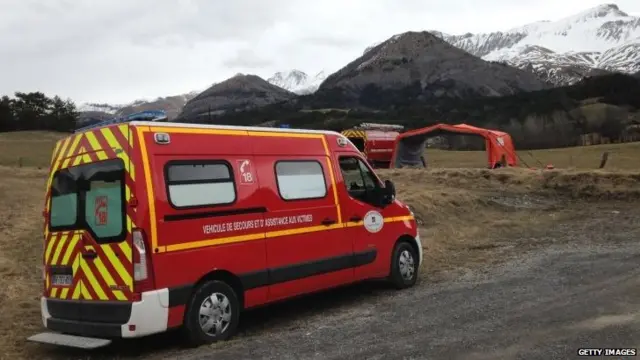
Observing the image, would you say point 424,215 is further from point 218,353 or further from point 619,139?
point 619,139

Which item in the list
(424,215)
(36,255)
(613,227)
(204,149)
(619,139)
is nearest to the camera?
(204,149)

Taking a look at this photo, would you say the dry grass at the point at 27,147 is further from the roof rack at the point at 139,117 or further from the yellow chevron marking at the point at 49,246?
the roof rack at the point at 139,117

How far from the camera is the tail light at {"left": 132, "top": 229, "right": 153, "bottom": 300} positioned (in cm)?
625

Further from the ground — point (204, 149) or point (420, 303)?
point (204, 149)

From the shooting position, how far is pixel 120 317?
6297 millimetres

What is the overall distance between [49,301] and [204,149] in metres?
2.55

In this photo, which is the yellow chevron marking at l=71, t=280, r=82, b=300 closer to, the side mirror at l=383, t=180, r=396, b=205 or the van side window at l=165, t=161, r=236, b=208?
the van side window at l=165, t=161, r=236, b=208

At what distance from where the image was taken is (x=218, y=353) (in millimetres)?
6348

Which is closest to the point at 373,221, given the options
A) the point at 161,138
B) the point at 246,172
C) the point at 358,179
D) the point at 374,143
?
the point at 358,179

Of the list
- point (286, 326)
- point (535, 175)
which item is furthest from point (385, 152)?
point (286, 326)

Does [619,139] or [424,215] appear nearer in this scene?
[424,215]

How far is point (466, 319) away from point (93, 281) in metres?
4.17

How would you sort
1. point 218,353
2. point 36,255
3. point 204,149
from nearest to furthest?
point 218,353 → point 204,149 → point 36,255

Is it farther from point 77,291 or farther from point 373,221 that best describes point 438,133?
point 77,291
